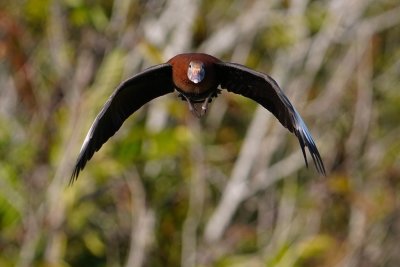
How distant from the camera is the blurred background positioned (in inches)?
306

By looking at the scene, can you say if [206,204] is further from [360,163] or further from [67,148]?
[67,148]

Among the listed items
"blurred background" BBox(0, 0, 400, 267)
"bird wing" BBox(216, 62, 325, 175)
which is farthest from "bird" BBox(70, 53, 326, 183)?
"blurred background" BBox(0, 0, 400, 267)

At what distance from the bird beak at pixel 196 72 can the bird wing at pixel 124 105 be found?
0.84 feet

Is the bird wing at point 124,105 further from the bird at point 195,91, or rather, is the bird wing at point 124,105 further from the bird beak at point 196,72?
the bird beak at point 196,72

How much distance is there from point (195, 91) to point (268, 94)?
0.52 metres

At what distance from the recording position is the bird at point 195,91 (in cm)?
435

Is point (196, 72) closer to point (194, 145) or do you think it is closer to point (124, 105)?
point (124, 105)

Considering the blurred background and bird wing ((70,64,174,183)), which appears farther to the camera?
the blurred background

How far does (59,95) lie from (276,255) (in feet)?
6.83

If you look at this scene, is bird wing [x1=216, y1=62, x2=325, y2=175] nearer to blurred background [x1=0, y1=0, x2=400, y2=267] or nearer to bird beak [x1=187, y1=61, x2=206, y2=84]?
bird beak [x1=187, y1=61, x2=206, y2=84]

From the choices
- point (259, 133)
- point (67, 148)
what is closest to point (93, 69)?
point (67, 148)

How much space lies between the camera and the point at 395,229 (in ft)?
34.8

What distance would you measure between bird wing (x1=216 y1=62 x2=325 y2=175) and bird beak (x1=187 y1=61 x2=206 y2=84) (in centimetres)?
10

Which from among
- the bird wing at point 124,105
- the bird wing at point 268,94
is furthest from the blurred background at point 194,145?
the bird wing at point 268,94
